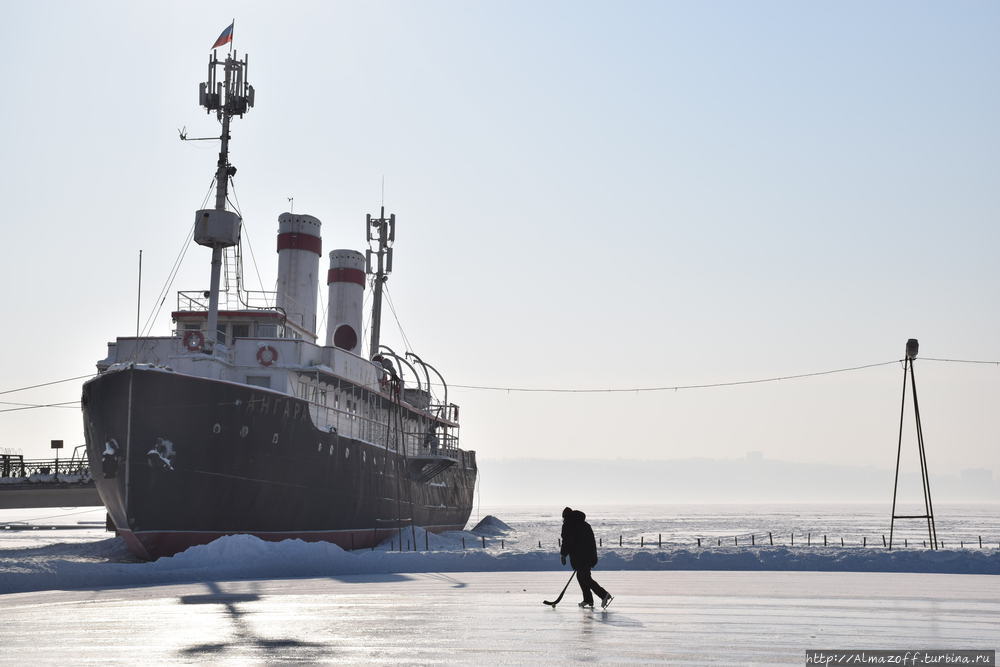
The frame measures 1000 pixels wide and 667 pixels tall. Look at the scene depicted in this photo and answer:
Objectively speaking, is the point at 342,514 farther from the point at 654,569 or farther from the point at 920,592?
the point at 920,592

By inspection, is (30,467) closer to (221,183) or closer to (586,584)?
(221,183)

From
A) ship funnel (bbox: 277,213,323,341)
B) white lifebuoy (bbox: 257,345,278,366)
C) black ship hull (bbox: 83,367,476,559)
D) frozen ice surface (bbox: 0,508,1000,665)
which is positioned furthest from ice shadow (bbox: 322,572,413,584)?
ship funnel (bbox: 277,213,323,341)

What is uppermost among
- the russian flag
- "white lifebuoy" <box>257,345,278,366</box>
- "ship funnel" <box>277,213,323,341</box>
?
the russian flag

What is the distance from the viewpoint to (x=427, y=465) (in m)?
45.8

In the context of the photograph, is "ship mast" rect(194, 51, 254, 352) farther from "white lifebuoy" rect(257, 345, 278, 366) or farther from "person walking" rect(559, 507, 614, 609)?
"person walking" rect(559, 507, 614, 609)

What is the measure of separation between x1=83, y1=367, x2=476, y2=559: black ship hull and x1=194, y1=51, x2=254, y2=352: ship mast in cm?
407

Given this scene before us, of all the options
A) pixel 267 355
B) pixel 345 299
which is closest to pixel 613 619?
pixel 267 355

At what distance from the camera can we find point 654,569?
78.5ft

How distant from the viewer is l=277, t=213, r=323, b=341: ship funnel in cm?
3847

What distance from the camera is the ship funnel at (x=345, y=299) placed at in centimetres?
4594

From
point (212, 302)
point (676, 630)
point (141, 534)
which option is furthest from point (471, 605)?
point (212, 302)

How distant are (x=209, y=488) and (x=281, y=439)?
2931mm

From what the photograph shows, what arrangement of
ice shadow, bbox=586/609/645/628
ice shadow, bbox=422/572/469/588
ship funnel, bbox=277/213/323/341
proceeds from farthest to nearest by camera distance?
ship funnel, bbox=277/213/323/341, ice shadow, bbox=422/572/469/588, ice shadow, bbox=586/609/645/628

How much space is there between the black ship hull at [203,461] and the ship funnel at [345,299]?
12.6 meters
